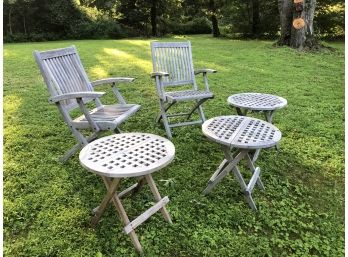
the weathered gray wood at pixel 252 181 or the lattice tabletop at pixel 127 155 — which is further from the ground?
the lattice tabletop at pixel 127 155

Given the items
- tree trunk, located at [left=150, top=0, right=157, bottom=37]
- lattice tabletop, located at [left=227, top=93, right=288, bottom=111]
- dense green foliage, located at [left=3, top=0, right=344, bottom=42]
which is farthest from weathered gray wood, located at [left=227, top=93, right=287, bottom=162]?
tree trunk, located at [left=150, top=0, right=157, bottom=37]

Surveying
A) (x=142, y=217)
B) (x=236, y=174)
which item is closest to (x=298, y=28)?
(x=236, y=174)

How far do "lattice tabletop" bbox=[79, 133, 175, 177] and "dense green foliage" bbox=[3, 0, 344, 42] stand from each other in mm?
17158

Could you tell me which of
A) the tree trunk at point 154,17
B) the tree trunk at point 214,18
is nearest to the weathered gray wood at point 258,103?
the tree trunk at point 214,18

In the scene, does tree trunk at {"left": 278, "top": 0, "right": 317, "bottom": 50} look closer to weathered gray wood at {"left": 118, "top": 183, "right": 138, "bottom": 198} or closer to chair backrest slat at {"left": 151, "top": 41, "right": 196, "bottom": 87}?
chair backrest slat at {"left": 151, "top": 41, "right": 196, "bottom": 87}

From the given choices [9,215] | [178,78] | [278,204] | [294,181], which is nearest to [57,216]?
[9,215]

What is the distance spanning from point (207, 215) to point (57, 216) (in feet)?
4.01

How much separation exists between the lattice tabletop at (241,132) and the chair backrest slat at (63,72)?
5.07 feet

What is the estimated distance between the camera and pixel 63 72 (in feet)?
11.9

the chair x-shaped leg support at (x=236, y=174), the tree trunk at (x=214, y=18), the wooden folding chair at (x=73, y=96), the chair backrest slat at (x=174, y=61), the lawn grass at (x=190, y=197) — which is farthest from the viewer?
the tree trunk at (x=214, y=18)

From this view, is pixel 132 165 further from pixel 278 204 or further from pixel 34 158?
pixel 34 158

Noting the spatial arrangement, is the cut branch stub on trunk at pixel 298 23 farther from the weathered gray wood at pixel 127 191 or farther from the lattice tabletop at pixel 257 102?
the weathered gray wood at pixel 127 191

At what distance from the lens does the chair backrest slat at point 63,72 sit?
3342 millimetres

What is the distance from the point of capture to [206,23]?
2462cm
